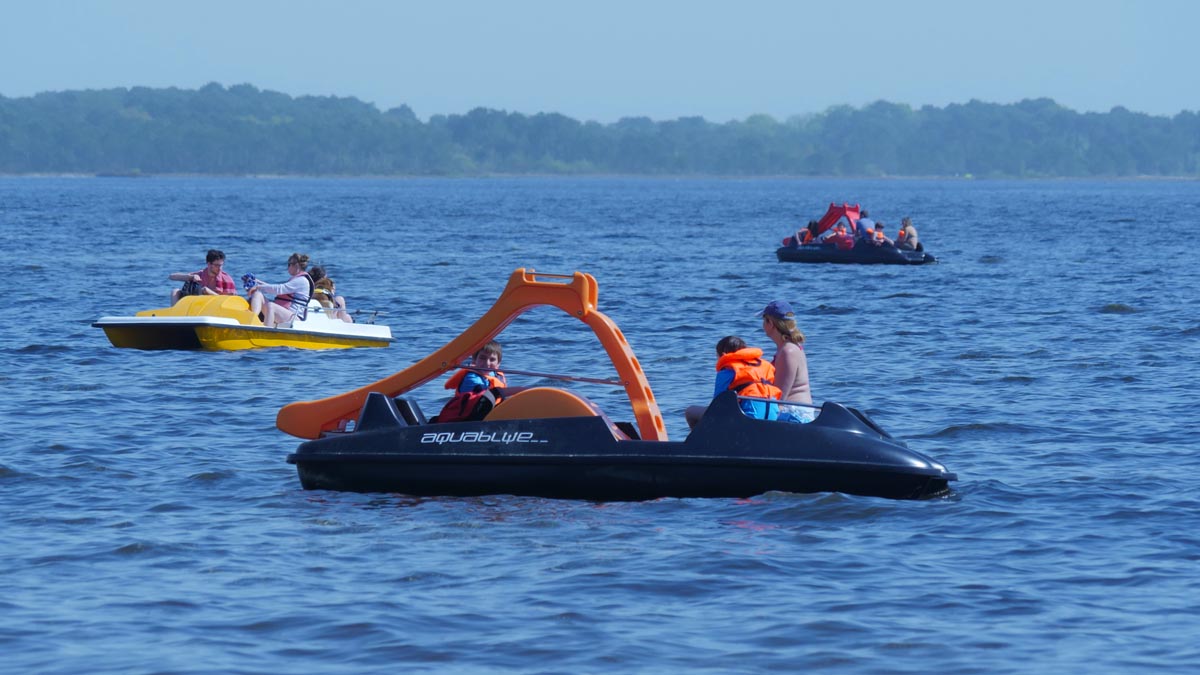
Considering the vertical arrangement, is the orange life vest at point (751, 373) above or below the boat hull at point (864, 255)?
above

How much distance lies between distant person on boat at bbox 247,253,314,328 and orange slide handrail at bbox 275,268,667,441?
357 inches

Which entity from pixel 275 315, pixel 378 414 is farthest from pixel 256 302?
pixel 378 414

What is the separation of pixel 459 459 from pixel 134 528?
2.38 m

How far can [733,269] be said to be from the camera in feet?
152

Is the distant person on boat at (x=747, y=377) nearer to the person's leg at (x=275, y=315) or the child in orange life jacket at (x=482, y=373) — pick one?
the child in orange life jacket at (x=482, y=373)

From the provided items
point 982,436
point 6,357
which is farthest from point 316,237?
point 982,436

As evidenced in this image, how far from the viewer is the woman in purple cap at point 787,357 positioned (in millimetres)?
12852

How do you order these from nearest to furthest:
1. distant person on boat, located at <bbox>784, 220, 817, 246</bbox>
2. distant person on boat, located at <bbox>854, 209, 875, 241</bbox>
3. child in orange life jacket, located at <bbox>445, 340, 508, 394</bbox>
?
child in orange life jacket, located at <bbox>445, 340, 508, 394</bbox>, distant person on boat, located at <bbox>854, 209, 875, 241</bbox>, distant person on boat, located at <bbox>784, 220, 817, 246</bbox>

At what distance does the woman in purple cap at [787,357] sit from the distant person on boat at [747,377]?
83 millimetres

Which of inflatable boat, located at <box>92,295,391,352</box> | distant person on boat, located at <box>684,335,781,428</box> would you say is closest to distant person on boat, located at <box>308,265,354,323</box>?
inflatable boat, located at <box>92,295,391,352</box>

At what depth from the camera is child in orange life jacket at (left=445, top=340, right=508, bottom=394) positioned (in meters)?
13.5

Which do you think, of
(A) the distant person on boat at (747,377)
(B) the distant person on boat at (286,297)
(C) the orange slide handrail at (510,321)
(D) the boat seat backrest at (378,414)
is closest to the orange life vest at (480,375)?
(C) the orange slide handrail at (510,321)

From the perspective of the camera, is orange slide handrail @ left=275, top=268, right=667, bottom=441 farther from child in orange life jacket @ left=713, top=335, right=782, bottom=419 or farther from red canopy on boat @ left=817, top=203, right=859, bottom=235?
red canopy on boat @ left=817, top=203, right=859, bottom=235

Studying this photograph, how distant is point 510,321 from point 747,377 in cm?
191
